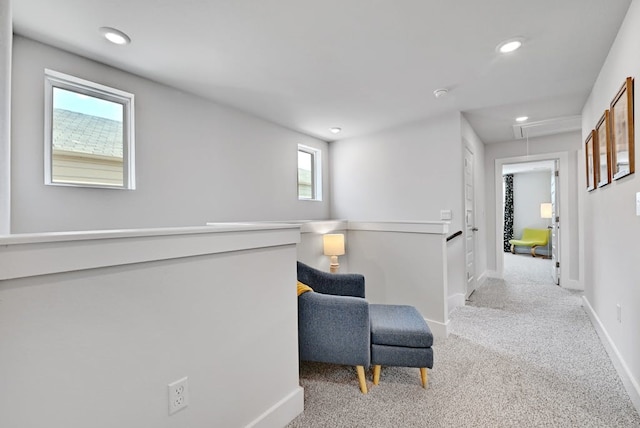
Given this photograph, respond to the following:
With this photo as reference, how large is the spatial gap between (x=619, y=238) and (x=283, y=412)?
247 cm

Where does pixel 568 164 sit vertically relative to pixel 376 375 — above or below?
above

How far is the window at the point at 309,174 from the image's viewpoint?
460cm

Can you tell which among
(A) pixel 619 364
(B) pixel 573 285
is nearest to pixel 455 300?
(A) pixel 619 364

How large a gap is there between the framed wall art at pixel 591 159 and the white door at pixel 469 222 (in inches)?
46.5

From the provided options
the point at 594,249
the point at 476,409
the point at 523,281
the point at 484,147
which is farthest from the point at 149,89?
the point at 523,281

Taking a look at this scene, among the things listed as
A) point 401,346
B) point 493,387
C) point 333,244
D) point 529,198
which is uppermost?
point 529,198

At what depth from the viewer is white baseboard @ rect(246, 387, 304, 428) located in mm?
1517

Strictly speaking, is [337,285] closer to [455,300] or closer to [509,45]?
[455,300]

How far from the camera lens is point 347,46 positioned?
86.4 inches

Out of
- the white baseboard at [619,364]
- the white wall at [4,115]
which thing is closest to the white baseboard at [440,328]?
the white baseboard at [619,364]

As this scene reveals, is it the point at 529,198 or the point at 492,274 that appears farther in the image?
the point at 529,198

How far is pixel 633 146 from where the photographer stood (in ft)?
5.73

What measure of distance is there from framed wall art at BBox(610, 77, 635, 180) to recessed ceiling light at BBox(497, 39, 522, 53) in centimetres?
69

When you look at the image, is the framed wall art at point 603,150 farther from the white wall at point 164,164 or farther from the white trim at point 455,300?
the white wall at point 164,164
